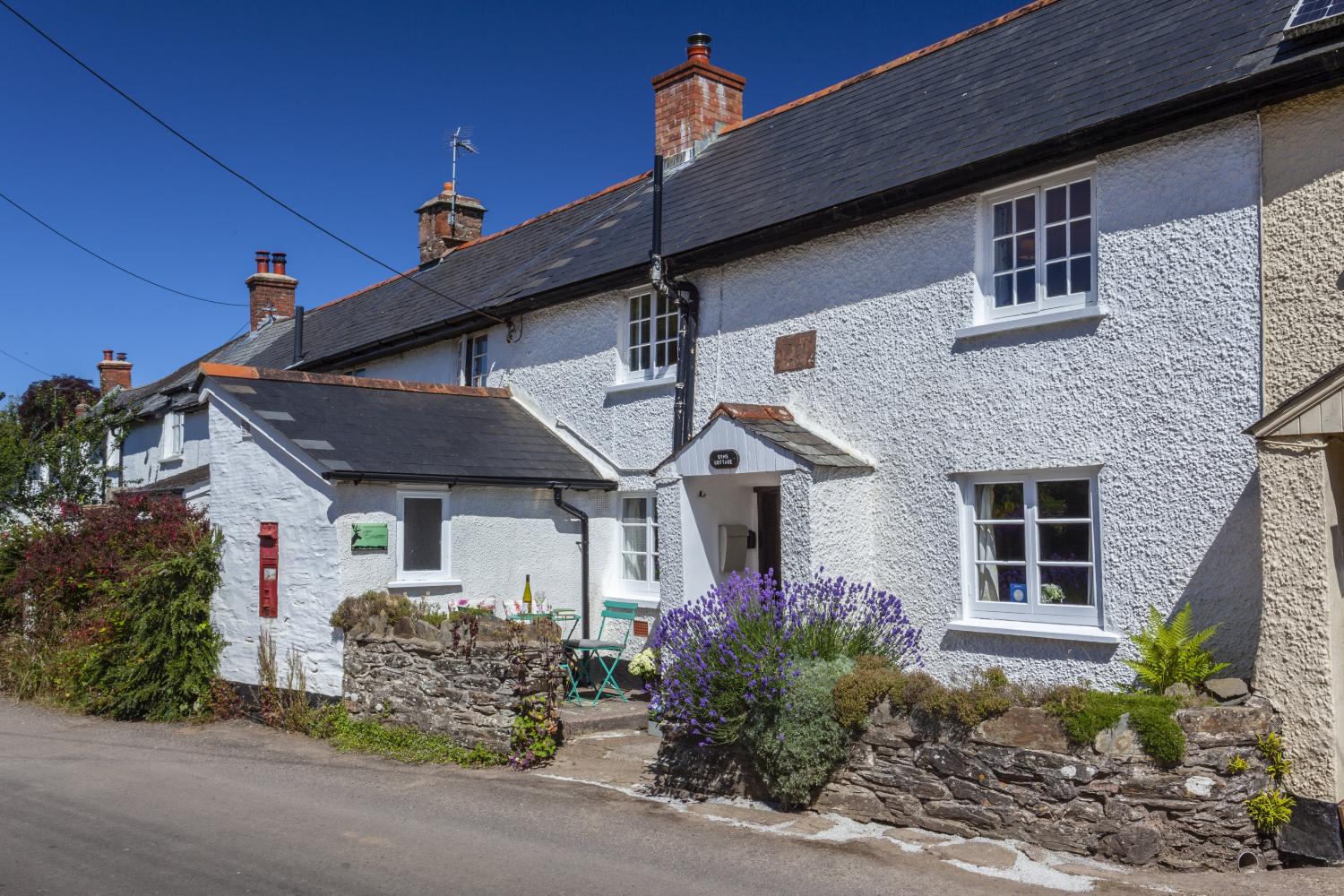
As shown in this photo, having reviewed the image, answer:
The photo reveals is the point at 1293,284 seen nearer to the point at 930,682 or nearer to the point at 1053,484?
the point at 1053,484

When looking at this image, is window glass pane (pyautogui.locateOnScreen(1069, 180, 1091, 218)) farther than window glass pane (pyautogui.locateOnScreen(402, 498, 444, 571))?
No

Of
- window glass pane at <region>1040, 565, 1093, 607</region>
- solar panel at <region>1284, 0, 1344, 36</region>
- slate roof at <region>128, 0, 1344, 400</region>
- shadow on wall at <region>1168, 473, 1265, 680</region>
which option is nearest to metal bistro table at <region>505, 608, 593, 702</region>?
slate roof at <region>128, 0, 1344, 400</region>

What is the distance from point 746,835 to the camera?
778cm

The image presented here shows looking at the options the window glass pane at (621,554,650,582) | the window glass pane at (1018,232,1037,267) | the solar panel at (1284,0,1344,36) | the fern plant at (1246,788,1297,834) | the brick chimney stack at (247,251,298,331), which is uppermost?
the brick chimney stack at (247,251,298,331)

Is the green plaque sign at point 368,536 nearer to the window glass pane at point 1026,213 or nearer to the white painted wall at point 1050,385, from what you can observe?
the white painted wall at point 1050,385

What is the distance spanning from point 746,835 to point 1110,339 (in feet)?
15.9

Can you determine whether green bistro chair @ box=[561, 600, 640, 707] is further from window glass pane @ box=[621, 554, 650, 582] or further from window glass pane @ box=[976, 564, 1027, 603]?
window glass pane @ box=[976, 564, 1027, 603]

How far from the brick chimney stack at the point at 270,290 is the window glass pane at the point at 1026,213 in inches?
946

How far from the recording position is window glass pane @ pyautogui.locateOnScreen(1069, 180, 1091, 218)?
9.43 meters

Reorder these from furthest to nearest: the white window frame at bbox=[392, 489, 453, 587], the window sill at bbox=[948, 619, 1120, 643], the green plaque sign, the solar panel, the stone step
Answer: the white window frame at bbox=[392, 489, 453, 587]
the green plaque sign
the stone step
the window sill at bbox=[948, 619, 1120, 643]
the solar panel

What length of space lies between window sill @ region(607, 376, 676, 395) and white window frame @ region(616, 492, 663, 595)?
4.31 feet

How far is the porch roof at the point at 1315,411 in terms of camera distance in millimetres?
6750

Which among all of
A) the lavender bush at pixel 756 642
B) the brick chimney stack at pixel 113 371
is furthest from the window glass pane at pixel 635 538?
the brick chimney stack at pixel 113 371

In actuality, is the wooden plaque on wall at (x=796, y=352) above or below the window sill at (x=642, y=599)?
above
